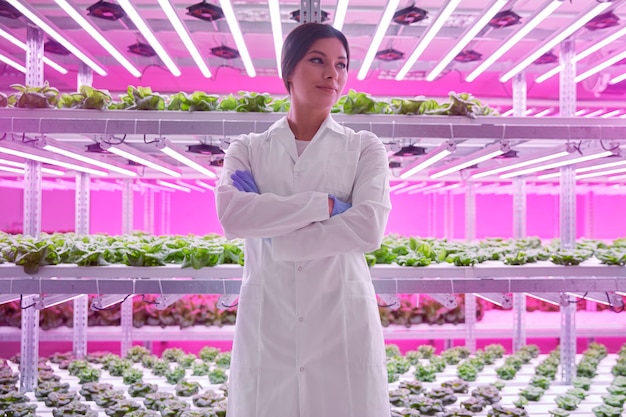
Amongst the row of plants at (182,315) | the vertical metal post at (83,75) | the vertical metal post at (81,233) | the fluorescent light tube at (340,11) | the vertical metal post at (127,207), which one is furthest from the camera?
the vertical metal post at (127,207)

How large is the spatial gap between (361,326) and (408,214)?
17.4ft

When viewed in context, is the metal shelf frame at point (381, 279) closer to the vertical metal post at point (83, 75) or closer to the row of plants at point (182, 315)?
the row of plants at point (182, 315)

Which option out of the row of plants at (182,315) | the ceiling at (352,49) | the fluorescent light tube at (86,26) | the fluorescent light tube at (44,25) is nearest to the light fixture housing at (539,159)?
the ceiling at (352,49)

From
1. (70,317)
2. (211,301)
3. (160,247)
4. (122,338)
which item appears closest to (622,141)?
(160,247)

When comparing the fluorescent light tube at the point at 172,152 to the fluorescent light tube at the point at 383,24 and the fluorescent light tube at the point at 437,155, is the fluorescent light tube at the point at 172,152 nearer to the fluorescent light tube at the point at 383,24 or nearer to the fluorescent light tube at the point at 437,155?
the fluorescent light tube at the point at 383,24

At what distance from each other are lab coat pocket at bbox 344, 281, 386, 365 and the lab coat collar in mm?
562

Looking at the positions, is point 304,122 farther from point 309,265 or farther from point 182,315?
point 182,315

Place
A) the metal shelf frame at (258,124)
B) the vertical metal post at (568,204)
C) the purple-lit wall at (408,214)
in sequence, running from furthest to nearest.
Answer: the purple-lit wall at (408,214) → the vertical metal post at (568,204) → the metal shelf frame at (258,124)

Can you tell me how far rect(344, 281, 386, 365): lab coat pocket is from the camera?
1.93 m

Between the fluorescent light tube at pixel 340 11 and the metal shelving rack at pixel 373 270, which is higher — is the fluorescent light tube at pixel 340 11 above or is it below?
above

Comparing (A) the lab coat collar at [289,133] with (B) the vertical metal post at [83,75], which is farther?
(B) the vertical metal post at [83,75]

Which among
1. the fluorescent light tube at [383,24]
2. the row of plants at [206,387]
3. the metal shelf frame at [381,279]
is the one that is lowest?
the row of plants at [206,387]

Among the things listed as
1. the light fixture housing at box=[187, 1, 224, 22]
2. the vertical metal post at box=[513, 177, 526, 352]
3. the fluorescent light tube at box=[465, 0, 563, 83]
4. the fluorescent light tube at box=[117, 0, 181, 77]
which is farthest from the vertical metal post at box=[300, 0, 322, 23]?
the vertical metal post at box=[513, 177, 526, 352]

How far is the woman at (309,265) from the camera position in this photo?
1884 millimetres
